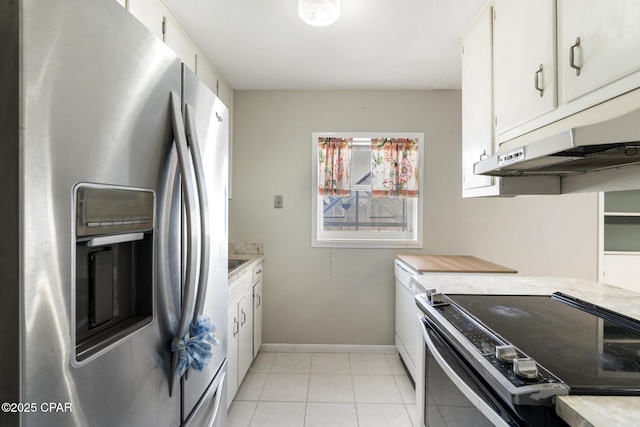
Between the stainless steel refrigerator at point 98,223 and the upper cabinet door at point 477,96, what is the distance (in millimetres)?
1466

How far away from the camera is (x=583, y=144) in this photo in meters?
0.80

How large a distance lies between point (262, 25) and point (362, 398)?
8.37ft

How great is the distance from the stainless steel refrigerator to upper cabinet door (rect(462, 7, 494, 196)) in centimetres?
147

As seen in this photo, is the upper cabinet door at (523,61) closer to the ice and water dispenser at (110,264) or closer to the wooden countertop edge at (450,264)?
the wooden countertop edge at (450,264)

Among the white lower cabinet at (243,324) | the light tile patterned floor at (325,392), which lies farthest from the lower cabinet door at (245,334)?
the light tile patterned floor at (325,392)

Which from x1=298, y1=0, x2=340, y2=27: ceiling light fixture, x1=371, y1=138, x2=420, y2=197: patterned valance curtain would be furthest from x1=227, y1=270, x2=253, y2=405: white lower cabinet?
x1=298, y1=0, x2=340, y2=27: ceiling light fixture

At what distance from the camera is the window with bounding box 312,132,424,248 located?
8.90 ft

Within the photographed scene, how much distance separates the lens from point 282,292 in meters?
2.75

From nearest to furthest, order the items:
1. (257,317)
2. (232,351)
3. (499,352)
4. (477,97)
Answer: (499,352), (477,97), (232,351), (257,317)

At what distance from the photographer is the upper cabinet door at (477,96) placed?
158 cm

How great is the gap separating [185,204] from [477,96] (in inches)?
66.6

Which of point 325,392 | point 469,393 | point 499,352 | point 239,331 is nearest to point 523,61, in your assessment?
point 499,352

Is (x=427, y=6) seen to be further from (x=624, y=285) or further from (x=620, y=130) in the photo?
(x=624, y=285)

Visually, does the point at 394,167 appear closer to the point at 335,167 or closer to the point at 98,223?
the point at 335,167
